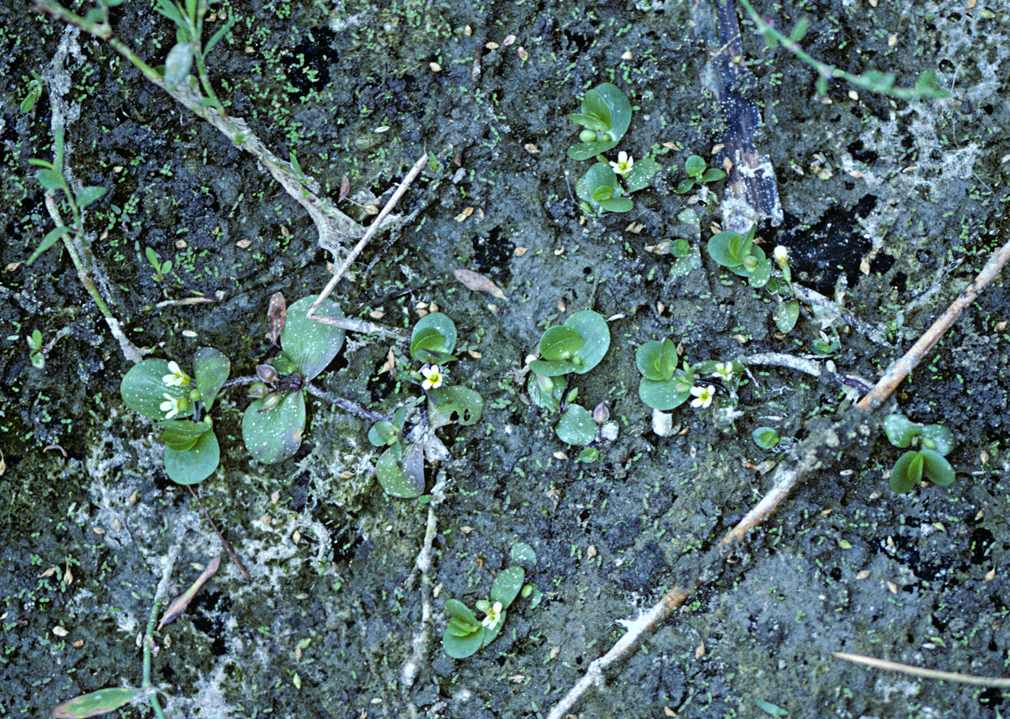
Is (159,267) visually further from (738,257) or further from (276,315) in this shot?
(738,257)

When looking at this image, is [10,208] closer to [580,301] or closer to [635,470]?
[580,301]

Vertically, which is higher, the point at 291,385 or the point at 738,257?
the point at 738,257

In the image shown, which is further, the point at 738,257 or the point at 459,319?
the point at 459,319

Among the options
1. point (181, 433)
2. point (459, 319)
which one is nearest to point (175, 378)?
point (181, 433)

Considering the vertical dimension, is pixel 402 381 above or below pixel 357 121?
below

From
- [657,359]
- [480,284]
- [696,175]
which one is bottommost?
[657,359]

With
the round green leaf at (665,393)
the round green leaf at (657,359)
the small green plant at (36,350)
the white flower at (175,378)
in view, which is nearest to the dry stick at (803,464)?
the round green leaf at (665,393)

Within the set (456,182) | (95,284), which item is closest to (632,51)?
(456,182)
